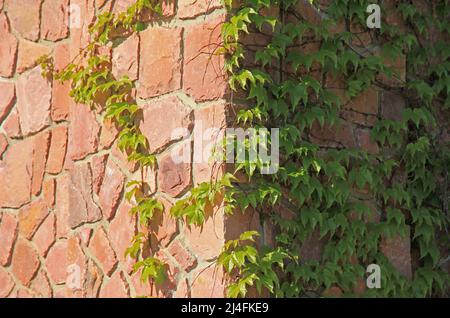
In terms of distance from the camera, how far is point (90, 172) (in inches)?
169

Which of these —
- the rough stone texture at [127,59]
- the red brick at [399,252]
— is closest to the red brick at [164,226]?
the rough stone texture at [127,59]

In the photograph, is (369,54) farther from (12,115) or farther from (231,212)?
(12,115)

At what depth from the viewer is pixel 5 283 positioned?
17.0 ft

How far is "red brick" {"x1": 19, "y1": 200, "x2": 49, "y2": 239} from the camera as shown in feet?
16.4

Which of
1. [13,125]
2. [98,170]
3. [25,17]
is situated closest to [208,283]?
[98,170]

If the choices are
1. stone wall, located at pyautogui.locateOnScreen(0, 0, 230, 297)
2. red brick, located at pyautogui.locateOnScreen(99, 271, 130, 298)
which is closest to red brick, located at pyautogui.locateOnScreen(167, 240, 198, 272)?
stone wall, located at pyautogui.locateOnScreen(0, 0, 230, 297)

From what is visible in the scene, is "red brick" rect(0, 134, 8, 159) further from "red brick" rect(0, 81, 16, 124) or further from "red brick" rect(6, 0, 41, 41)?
"red brick" rect(6, 0, 41, 41)

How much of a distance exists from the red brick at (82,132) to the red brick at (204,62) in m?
0.68

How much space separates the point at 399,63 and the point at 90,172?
1665mm

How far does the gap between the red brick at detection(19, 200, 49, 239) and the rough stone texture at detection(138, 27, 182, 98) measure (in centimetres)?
133

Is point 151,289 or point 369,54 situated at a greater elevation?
point 369,54

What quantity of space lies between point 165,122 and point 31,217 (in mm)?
1561

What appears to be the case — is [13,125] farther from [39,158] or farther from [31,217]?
[31,217]
